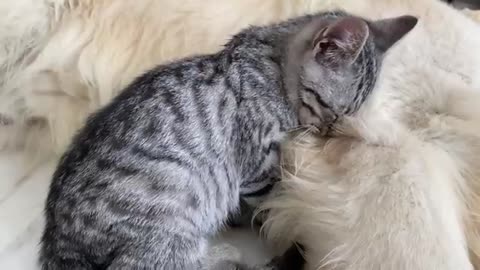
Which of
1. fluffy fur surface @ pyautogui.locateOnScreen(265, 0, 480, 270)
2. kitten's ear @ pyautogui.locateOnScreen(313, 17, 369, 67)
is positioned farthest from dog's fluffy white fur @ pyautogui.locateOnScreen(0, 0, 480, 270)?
kitten's ear @ pyautogui.locateOnScreen(313, 17, 369, 67)

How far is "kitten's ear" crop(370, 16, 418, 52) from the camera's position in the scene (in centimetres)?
127

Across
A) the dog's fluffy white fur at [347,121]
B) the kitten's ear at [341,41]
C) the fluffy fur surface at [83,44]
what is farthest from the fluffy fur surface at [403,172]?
the fluffy fur surface at [83,44]

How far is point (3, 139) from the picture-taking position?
1.42 m

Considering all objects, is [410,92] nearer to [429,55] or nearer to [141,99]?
[429,55]

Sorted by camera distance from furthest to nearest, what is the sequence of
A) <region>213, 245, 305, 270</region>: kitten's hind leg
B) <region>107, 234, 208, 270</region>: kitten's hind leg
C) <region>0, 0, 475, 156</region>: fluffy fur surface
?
<region>0, 0, 475, 156</region>: fluffy fur surface < <region>213, 245, 305, 270</region>: kitten's hind leg < <region>107, 234, 208, 270</region>: kitten's hind leg

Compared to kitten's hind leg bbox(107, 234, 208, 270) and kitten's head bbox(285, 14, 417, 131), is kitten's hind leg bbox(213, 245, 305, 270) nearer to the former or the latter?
kitten's hind leg bbox(107, 234, 208, 270)

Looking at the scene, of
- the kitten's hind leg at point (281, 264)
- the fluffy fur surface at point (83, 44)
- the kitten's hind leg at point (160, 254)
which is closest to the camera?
the kitten's hind leg at point (160, 254)

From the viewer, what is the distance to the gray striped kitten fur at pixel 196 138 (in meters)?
1.10

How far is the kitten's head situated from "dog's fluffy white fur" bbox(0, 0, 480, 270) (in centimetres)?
3

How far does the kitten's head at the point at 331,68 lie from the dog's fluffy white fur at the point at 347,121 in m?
0.03

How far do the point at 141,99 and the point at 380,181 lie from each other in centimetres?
39

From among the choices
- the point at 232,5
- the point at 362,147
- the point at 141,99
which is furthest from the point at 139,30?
the point at 362,147

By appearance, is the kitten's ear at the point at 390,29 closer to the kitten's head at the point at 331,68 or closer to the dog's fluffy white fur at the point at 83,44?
the kitten's head at the point at 331,68

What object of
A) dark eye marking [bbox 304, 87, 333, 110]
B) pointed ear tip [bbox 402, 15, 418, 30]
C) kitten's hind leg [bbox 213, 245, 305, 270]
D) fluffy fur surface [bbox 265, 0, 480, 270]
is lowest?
kitten's hind leg [bbox 213, 245, 305, 270]
